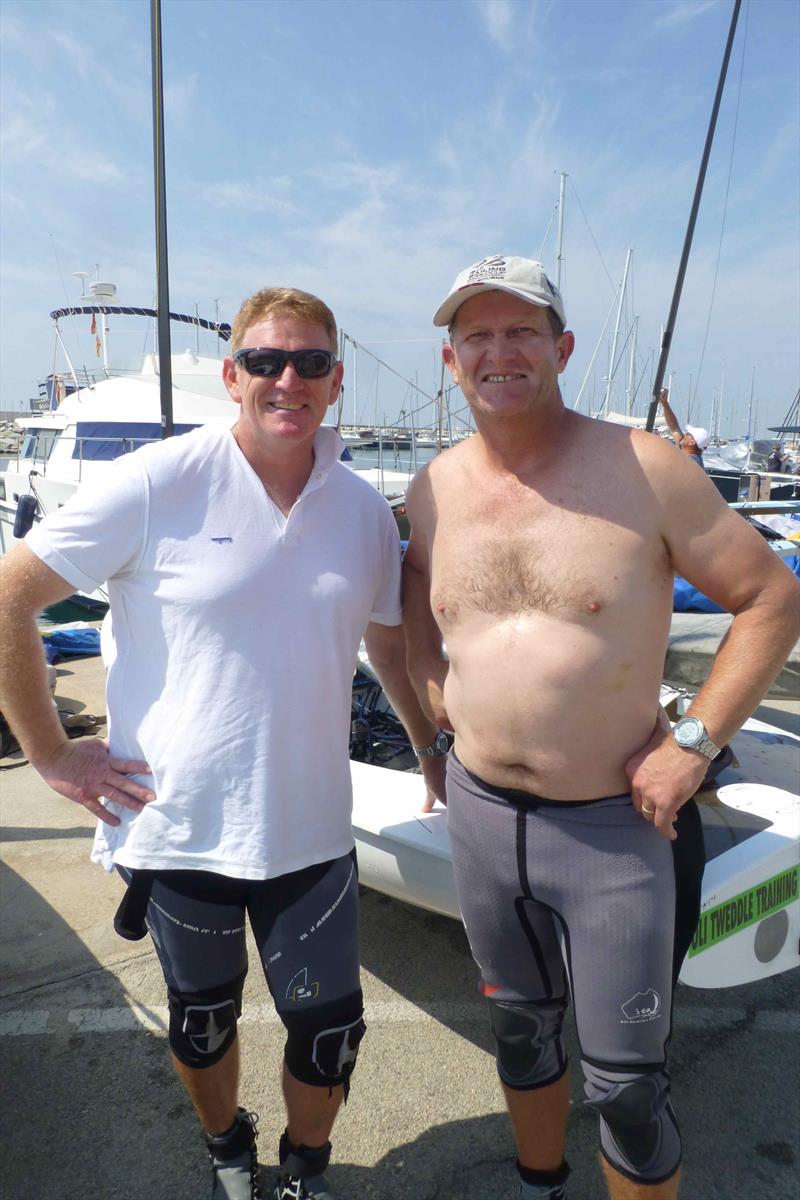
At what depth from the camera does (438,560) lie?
7.22ft

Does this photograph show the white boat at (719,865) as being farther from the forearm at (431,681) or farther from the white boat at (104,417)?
the white boat at (104,417)

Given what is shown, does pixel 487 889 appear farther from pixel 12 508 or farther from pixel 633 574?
pixel 12 508

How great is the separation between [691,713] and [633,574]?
0.35 metres

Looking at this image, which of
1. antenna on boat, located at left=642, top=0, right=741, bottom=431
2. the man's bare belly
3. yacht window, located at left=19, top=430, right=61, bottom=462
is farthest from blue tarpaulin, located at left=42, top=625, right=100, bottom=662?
yacht window, located at left=19, top=430, right=61, bottom=462

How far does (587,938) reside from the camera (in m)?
1.91

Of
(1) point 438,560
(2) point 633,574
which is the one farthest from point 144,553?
(2) point 633,574

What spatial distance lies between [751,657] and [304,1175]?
1699mm

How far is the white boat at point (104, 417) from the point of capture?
1602cm

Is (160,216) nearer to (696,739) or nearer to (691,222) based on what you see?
(696,739)

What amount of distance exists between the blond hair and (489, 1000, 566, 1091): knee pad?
5.70ft

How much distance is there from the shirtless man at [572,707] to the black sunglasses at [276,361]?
0.40 metres

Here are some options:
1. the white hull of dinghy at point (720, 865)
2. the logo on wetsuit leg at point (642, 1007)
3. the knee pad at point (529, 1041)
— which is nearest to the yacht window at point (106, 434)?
the white hull of dinghy at point (720, 865)

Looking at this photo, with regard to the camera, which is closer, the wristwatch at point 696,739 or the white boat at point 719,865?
the wristwatch at point 696,739

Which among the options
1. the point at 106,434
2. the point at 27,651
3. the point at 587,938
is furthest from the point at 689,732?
the point at 106,434
